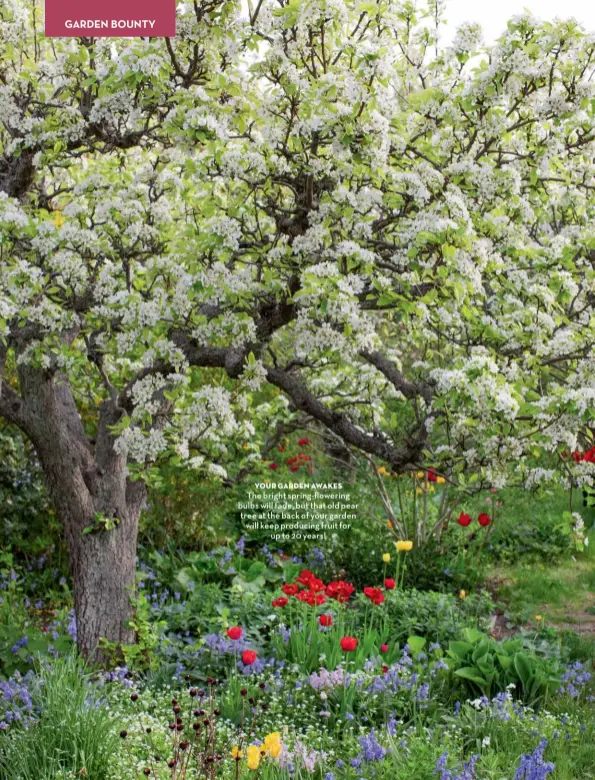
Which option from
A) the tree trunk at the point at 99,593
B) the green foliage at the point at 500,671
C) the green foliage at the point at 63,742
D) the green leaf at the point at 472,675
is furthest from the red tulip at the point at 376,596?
the green foliage at the point at 63,742

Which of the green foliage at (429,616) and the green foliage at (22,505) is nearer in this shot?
the green foliage at (429,616)

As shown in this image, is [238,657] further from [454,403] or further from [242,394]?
[454,403]

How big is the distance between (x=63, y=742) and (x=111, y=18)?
135 inches

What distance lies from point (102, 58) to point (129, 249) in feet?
3.23

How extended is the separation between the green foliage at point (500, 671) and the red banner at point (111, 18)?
3.56 m

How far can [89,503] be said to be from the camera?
5184 mm

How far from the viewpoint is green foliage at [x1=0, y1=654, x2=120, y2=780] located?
3572 mm

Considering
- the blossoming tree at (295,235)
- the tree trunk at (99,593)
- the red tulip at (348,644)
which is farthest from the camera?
the tree trunk at (99,593)

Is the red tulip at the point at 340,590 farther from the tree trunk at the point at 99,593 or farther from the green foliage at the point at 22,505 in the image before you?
the green foliage at the point at 22,505

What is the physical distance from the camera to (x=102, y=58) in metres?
4.51

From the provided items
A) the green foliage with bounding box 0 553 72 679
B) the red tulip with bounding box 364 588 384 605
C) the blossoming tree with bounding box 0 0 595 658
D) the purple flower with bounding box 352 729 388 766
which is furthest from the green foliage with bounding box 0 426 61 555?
the purple flower with bounding box 352 729 388 766

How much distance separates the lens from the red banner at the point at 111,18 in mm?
4125

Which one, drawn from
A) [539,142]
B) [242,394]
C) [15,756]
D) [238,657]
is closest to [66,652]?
[238,657]

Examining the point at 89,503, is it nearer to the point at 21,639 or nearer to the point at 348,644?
the point at 21,639
